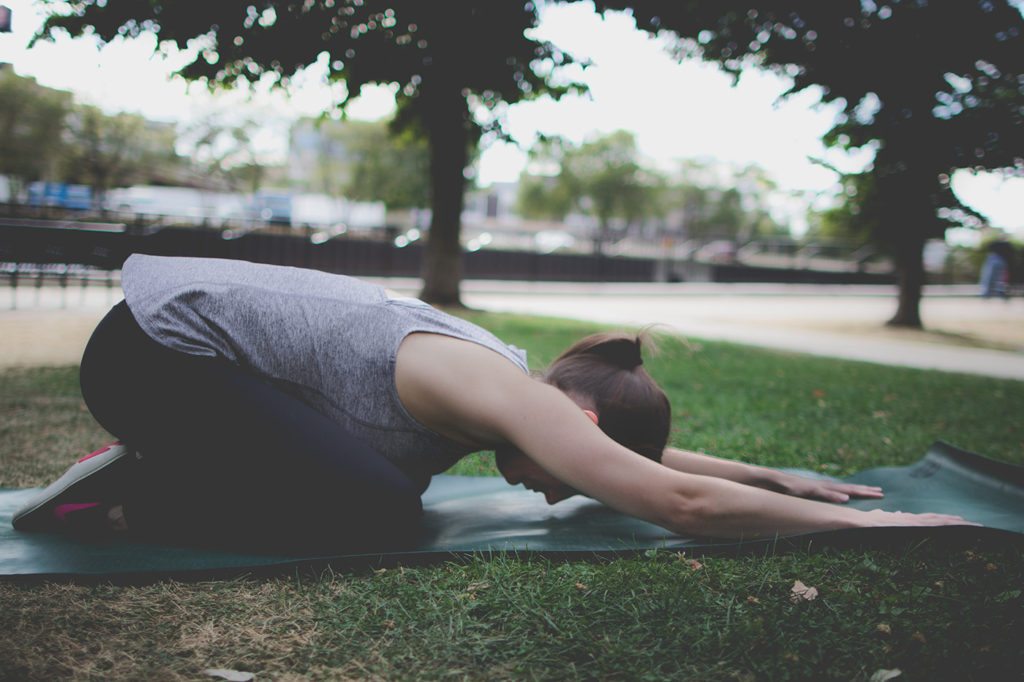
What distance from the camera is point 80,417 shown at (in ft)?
15.4

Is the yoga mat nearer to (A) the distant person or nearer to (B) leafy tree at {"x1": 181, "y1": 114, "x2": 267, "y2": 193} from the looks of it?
(A) the distant person

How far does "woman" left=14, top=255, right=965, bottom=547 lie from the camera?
2.16 meters

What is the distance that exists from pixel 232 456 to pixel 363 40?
7.26 meters

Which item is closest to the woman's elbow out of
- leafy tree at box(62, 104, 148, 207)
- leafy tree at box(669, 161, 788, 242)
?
leafy tree at box(62, 104, 148, 207)

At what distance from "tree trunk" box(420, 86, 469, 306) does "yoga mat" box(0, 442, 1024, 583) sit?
9.58 m

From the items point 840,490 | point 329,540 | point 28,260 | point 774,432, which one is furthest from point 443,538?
point 28,260

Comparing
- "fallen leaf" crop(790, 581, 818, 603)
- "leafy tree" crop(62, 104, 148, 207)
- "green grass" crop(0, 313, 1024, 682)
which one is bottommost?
"green grass" crop(0, 313, 1024, 682)

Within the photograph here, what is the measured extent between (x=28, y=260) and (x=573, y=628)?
31.1 ft

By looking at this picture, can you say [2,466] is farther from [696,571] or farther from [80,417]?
[696,571]

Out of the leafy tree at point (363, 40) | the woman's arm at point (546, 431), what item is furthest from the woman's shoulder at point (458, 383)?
the leafy tree at point (363, 40)

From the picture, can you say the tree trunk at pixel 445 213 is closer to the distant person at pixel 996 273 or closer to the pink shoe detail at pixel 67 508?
the pink shoe detail at pixel 67 508

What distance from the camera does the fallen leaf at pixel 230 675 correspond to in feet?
5.85

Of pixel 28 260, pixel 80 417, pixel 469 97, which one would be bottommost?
pixel 80 417

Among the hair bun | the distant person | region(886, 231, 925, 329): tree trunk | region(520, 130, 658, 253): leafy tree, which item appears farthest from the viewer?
region(520, 130, 658, 253): leafy tree
